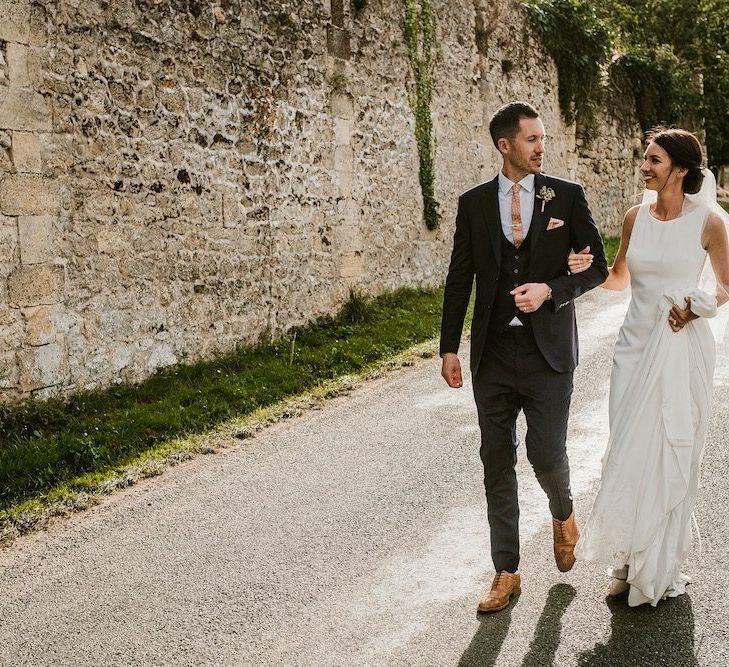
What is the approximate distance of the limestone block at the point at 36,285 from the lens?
6883mm


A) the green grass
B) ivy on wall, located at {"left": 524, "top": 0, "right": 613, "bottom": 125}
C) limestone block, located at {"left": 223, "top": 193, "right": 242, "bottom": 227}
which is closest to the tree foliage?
ivy on wall, located at {"left": 524, "top": 0, "right": 613, "bottom": 125}

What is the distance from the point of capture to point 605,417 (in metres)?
6.60

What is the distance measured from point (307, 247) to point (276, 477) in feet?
15.8

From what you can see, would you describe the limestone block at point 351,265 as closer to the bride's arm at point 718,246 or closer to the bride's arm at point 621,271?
the bride's arm at point 621,271

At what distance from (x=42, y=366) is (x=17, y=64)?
7.77 feet

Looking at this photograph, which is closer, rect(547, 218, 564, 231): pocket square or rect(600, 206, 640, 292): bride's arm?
rect(547, 218, 564, 231): pocket square

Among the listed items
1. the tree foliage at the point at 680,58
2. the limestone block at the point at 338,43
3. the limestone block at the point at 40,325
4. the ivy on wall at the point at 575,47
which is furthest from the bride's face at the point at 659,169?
the tree foliage at the point at 680,58

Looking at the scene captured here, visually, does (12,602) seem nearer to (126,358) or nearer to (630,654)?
(630,654)

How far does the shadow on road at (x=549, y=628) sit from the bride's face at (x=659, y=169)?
1.90 m

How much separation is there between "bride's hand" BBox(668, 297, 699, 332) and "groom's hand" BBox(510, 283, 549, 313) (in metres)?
0.62

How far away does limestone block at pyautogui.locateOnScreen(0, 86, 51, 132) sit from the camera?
672 centimetres

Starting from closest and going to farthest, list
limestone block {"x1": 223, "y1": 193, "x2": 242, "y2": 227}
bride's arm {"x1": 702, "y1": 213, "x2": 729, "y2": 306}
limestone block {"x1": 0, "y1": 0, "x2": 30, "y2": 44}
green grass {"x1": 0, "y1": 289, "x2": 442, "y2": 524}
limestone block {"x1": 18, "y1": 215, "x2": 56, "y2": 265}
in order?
bride's arm {"x1": 702, "y1": 213, "x2": 729, "y2": 306}, green grass {"x1": 0, "y1": 289, "x2": 442, "y2": 524}, limestone block {"x1": 0, "y1": 0, "x2": 30, "y2": 44}, limestone block {"x1": 18, "y1": 215, "x2": 56, "y2": 265}, limestone block {"x1": 223, "y1": 193, "x2": 242, "y2": 227}

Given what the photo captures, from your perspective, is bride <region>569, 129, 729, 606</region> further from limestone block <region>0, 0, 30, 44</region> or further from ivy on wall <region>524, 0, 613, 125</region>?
ivy on wall <region>524, 0, 613, 125</region>

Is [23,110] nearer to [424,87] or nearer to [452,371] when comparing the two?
[452,371]
